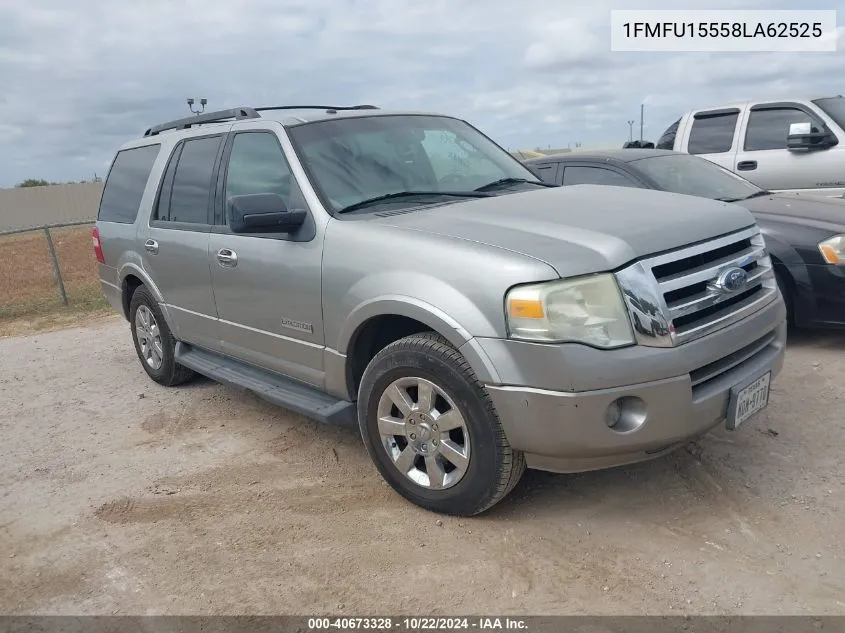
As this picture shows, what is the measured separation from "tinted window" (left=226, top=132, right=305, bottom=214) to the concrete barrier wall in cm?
3616

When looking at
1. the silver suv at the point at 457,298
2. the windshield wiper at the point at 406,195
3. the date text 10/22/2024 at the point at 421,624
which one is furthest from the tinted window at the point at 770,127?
the date text 10/22/2024 at the point at 421,624

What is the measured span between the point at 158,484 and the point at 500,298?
234cm

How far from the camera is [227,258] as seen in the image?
439cm

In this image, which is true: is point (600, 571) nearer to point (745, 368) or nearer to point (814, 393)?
point (745, 368)

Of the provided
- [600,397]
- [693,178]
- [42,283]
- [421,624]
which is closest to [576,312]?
[600,397]

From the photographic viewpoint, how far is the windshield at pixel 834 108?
8.20 m

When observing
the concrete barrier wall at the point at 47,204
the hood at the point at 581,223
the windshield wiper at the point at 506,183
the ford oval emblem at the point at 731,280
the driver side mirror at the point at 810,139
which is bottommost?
the concrete barrier wall at the point at 47,204

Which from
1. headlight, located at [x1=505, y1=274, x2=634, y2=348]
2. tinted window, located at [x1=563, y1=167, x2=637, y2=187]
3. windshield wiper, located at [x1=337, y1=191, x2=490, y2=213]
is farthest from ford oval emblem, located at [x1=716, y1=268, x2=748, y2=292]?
tinted window, located at [x1=563, y1=167, x2=637, y2=187]

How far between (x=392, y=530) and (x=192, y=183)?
2790 mm

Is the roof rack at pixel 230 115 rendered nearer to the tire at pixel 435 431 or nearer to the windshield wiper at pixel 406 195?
the windshield wiper at pixel 406 195

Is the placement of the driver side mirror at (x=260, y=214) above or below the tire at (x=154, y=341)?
above

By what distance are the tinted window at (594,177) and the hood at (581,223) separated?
228cm

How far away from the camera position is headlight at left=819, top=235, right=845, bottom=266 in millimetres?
5293

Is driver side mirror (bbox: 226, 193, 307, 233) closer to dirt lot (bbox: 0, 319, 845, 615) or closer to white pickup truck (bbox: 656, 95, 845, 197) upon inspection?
dirt lot (bbox: 0, 319, 845, 615)
